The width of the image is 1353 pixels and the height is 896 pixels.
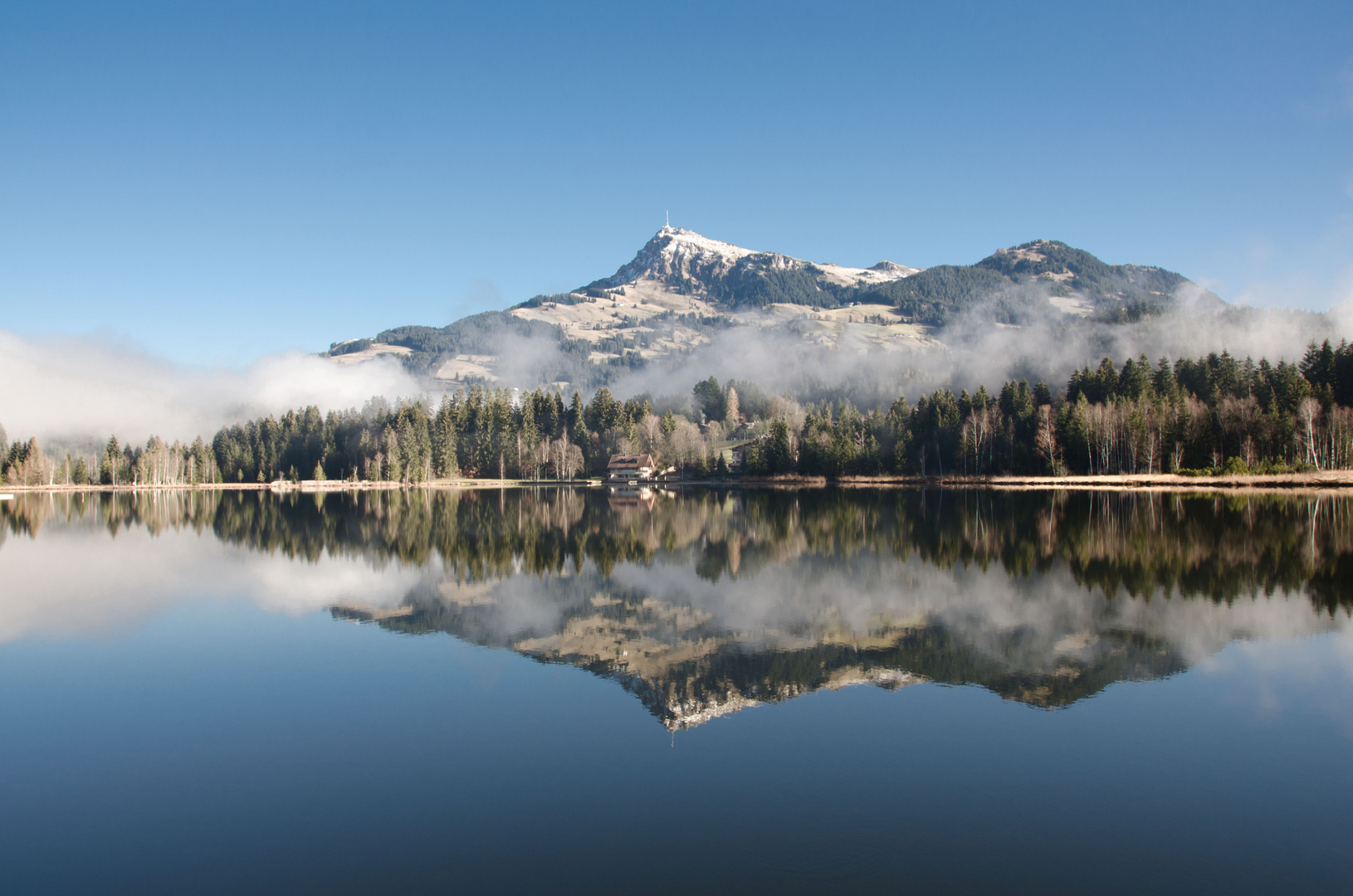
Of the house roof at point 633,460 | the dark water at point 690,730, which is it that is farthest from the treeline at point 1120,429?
the dark water at point 690,730

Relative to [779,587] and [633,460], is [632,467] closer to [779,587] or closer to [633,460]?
[633,460]

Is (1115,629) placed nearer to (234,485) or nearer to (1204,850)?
(1204,850)

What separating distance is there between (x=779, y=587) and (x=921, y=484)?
85.3 metres

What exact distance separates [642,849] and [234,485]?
161928mm

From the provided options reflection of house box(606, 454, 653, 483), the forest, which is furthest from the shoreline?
reflection of house box(606, 454, 653, 483)

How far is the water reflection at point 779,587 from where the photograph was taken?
13766mm

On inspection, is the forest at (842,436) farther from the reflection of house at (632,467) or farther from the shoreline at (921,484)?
the shoreline at (921,484)

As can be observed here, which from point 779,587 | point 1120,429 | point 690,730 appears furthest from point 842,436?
point 690,730

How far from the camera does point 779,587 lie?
21703 millimetres

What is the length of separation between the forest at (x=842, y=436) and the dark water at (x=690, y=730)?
6644 cm

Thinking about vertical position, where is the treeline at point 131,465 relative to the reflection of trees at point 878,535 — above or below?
above

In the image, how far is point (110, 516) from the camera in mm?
57344

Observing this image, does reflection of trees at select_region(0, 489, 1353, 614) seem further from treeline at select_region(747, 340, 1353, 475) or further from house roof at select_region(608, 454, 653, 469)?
house roof at select_region(608, 454, 653, 469)

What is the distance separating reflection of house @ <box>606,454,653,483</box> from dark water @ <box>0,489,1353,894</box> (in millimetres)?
106388
